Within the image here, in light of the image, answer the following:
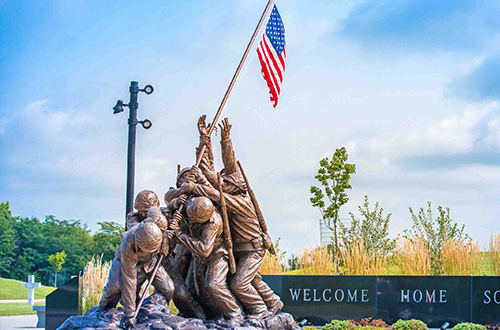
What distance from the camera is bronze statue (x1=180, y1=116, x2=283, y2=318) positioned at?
7203 mm

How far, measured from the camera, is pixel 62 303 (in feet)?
43.0

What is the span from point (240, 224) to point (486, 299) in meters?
7.65

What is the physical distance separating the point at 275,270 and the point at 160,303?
7.65 m

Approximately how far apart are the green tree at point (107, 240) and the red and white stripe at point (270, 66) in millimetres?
29998

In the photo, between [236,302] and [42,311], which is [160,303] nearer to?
[236,302]

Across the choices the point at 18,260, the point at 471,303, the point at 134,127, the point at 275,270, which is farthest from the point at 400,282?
the point at 18,260

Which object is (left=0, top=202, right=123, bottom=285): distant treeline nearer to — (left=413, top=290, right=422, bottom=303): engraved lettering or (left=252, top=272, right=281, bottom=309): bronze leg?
(left=413, top=290, right=422, bottom=303): engraved lettering

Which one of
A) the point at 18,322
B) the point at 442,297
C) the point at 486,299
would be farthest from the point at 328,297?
the point at 18,322

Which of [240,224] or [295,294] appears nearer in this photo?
[240,224]

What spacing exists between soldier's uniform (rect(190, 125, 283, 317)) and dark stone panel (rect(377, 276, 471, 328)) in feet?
20.7

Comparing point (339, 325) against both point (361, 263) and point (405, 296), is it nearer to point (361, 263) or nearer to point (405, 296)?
point (405, 296)

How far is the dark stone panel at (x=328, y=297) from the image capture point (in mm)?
13242

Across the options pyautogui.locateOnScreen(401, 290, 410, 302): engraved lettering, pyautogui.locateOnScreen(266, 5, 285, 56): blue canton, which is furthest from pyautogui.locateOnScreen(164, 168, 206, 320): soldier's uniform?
pyautogui.locateOnScreen(401, 290, 410, 302): engraved lettering

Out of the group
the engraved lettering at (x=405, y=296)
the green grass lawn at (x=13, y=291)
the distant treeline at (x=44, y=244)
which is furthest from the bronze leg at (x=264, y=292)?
the distant treeline at (x=44, y=244)
